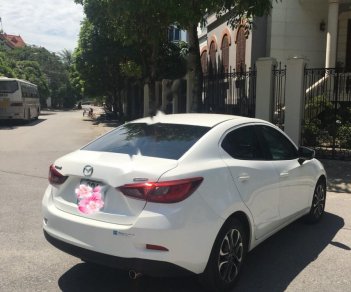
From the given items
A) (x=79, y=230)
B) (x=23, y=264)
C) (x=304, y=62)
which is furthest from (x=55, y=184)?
(x=304, y=62)

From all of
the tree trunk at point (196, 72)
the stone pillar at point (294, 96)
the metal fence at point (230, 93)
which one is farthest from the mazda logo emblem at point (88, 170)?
the metal fence at point (230, 93)

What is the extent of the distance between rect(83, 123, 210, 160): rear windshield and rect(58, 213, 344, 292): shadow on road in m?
1.20

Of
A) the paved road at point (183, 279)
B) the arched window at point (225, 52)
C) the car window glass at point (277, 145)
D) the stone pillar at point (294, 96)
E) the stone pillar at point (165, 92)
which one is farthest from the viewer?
the arched window at point (225, 52)

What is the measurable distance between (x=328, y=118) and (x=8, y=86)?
1854 centimetres

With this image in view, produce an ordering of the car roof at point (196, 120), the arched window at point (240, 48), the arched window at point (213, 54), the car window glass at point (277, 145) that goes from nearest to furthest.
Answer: the car roof at point (196, 120)
the car window glass at point (277, 145)
the arched window at point (240, 48)
the arched window at point (213, 54)

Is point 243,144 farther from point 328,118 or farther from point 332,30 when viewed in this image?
point 332,30

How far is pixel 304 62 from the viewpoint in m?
12.0

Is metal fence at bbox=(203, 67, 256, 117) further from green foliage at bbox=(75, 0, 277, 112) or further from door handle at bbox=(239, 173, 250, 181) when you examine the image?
door handle at bbox=(239, 173, 250, 181)

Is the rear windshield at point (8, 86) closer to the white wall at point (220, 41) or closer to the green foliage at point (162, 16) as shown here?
the green foliage at point (162, 16)

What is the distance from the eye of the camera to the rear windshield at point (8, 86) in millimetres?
25875

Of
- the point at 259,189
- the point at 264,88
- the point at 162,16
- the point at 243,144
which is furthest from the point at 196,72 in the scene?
the point at 259,189

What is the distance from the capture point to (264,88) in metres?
12.8

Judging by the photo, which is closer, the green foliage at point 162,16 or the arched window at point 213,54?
the green foliage at point 162,16

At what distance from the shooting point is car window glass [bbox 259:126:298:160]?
5.20m
